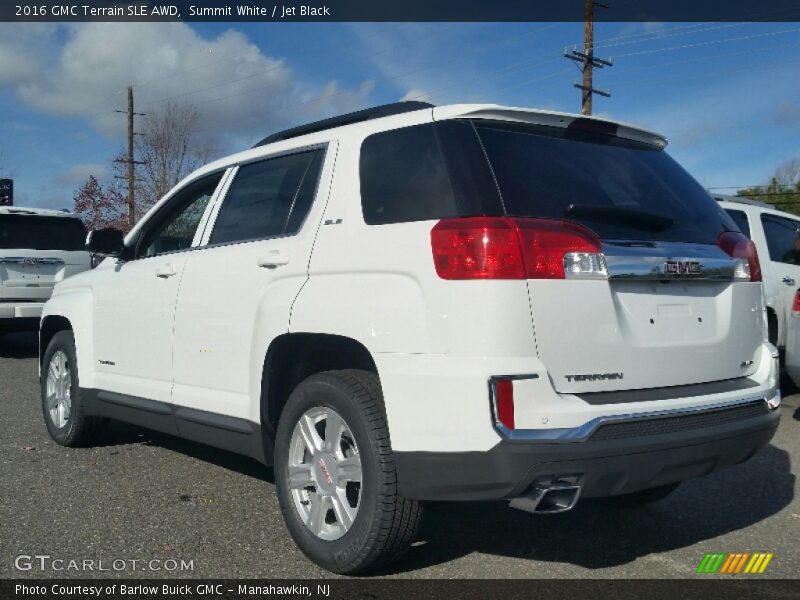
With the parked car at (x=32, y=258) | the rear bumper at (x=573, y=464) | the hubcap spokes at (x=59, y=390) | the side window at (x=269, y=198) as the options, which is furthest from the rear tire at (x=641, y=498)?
the parked car at (x=32, y=258)

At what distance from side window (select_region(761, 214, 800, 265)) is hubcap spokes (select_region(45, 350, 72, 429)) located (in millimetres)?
6977

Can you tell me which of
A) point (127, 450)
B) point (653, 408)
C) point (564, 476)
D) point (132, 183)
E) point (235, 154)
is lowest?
point (127, 450)

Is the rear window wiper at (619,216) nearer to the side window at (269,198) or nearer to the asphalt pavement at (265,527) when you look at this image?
the side window at (269,198)

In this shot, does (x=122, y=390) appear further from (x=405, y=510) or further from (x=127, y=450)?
(x=405, y=510)

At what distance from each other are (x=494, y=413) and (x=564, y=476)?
1.17 feet

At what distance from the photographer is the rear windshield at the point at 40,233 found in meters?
11.2

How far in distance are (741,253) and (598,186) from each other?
0.79 metres

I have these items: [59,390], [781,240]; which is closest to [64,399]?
[59,390]

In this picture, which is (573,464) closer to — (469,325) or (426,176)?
(469,325)

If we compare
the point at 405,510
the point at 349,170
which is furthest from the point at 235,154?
the point at 405,510

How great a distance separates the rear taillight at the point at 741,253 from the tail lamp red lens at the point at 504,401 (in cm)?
136

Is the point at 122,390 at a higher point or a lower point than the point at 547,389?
lower

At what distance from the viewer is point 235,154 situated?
188 inches

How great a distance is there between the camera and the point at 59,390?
601cm
